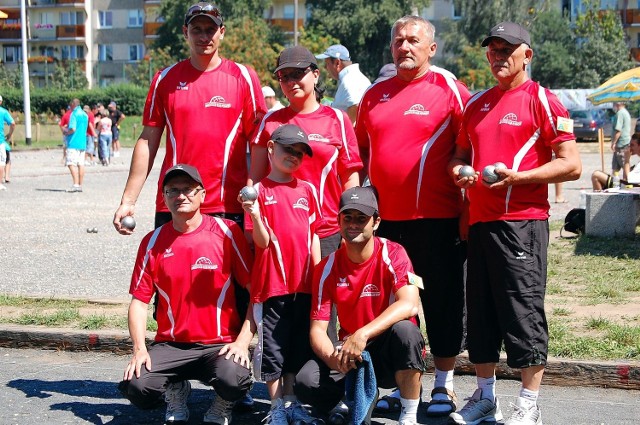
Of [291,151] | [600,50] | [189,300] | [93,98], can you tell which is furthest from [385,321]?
[93,98]

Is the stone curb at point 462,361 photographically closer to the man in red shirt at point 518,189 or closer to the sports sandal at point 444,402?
the sports sandal at point 444,402

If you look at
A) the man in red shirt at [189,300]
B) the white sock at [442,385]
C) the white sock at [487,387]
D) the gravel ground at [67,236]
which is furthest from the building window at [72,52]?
the white sock at [487,387]

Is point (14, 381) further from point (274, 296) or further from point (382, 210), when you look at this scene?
point (382, 210)

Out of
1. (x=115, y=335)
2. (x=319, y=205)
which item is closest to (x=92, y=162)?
(x=115, y=335)

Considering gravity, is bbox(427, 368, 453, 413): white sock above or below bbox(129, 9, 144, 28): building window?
below

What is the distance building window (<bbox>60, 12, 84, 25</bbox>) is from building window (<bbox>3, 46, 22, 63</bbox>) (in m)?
6.10

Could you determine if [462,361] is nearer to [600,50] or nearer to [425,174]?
[425,174]

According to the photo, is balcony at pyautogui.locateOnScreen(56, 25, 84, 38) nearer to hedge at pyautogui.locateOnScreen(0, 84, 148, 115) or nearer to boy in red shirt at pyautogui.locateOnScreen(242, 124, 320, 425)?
hedge at pyautogui.locateOnScreen(0, 84, 148, 115)

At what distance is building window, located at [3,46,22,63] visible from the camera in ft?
321

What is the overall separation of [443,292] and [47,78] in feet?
250

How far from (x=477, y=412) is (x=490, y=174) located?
58.4 inches

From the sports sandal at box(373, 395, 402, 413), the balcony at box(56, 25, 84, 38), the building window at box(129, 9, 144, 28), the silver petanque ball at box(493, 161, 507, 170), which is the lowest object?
the sports sandal at box(373, 395, 402, 413)

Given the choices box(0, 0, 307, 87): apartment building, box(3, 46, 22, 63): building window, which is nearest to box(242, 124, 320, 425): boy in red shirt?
box(0, 0, 307, 87): apartment building

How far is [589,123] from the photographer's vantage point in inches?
1879
